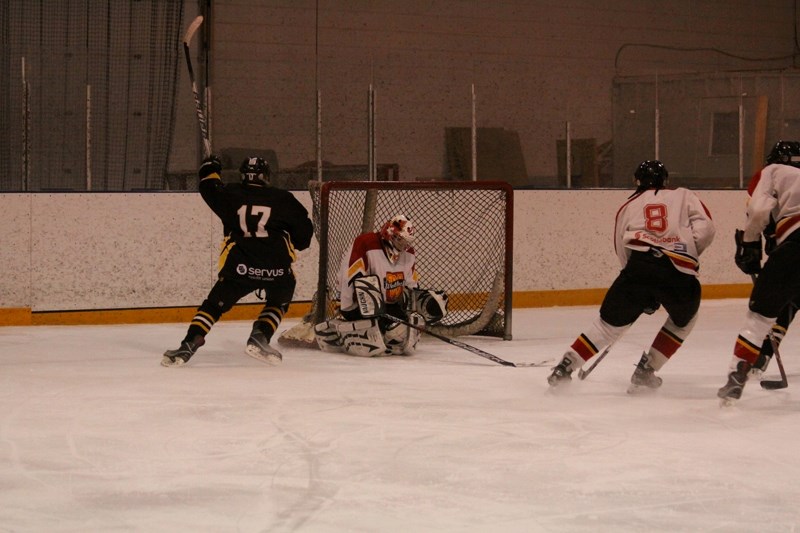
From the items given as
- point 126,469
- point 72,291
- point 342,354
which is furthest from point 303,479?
point 72,291

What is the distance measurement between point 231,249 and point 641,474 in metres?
2.68

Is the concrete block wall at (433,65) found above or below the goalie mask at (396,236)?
above

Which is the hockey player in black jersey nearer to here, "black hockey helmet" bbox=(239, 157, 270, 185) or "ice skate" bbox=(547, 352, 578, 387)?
"black hockey helmet" bbox=(239, 157, 270, 185)

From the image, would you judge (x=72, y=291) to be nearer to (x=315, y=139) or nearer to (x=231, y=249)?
(x=231, y=249)

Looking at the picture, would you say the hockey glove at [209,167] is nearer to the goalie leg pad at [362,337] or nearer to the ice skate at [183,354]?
the ice skate at [183,354]

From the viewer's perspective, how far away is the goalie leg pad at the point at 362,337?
5.63 metres

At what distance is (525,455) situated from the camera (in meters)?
3.49

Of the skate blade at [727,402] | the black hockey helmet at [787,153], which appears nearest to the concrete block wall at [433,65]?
the black hockey helmet at [787,153]

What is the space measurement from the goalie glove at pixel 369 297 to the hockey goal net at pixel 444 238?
615mm

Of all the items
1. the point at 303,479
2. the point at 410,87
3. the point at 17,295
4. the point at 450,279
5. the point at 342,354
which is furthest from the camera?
the point at 410,87

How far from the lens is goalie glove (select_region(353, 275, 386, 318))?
18.0ft

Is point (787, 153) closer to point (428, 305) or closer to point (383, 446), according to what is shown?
point (383, 446)

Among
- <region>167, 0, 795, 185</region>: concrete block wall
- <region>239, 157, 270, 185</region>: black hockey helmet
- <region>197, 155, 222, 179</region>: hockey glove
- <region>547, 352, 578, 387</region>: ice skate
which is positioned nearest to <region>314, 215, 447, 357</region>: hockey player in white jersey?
<region>239, 157, 270, 185</region>: black hockey helmet

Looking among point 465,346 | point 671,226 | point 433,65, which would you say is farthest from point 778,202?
point 433,65
